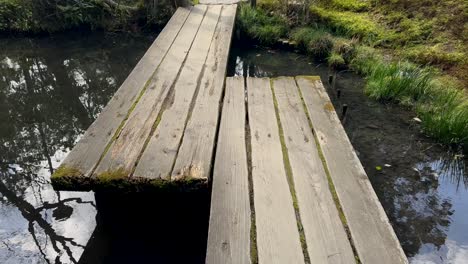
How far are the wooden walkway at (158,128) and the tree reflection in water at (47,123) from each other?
0.81 m

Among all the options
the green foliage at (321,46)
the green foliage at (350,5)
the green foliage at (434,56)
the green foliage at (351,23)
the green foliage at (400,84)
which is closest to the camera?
the green foliage at (400,84)

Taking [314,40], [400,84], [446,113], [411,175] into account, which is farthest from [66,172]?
[314,40]

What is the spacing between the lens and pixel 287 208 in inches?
88.1

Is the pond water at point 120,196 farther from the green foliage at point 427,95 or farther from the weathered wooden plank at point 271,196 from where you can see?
the weathered wooden plank at point 271,196

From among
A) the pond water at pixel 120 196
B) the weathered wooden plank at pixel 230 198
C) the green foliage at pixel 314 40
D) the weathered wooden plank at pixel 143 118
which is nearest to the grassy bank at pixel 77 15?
the pond water at pixel 120 196

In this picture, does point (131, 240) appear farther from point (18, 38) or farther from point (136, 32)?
point (18, 38)

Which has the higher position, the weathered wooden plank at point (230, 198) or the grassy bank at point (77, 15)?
the weathered wooden plank at point (230, 198)

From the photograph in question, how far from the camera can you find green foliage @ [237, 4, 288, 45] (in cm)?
682

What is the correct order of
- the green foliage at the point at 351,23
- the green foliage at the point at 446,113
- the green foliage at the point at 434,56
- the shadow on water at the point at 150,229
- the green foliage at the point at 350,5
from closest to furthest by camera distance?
the shadow on water at the point at 150,229 → the green foliage at the point at 446,113 → the green foliage at the point at 434,56 → the green foliage at the point at 351,23 → the green foliage at the point at 350,5

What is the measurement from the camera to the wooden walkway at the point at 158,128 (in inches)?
95.0

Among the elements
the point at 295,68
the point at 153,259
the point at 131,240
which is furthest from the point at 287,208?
the point at 295,68

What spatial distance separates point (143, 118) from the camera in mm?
3094

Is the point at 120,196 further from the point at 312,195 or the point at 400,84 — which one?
the point at 400,84

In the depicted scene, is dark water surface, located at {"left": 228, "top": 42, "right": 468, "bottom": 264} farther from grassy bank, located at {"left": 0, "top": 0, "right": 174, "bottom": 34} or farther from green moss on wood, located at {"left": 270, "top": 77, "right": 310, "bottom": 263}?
grassy bank, located at {"left": 0, "top": 0, "right": 174, "bottom": 34}
